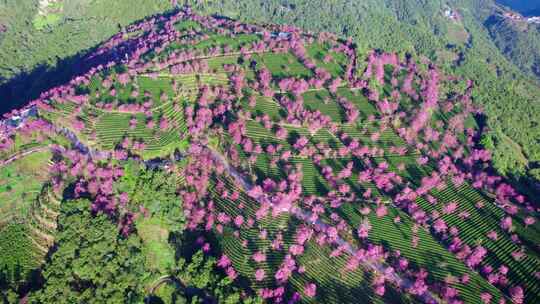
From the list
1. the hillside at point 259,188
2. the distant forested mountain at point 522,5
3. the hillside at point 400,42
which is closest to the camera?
the hillside at point 259,188

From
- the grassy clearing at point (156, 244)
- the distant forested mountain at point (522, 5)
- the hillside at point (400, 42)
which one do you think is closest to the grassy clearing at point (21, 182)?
the grassy clearing at point (156, 244)

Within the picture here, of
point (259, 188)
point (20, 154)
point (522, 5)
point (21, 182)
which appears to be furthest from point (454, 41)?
point (21, 182)

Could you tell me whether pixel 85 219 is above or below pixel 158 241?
above

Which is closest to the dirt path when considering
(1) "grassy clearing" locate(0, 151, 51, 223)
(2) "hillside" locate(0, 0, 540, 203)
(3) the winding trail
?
(1) "grassy clearing" locate(0, 151, 51, 223)

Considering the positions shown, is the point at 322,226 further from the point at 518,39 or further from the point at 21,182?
the point at 518,39

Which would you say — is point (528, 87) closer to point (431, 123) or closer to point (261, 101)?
point (431, 123)

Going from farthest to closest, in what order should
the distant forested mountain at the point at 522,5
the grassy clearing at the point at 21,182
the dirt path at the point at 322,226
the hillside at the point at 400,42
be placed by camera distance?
1. the distant forested mountain at the point at 522,5
2. the hillside at the point at 400,42
3. the grassy clearing at the point at 21,182
4. the dirt path at the point at 322,226

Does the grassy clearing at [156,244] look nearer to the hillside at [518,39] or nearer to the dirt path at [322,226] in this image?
the dirt path at [322,226]

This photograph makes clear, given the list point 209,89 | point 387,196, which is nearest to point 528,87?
point 387,196

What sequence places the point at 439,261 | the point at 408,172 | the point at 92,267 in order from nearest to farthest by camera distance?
the point at 92,267 → the point at 439,261 → the point at 408,172
